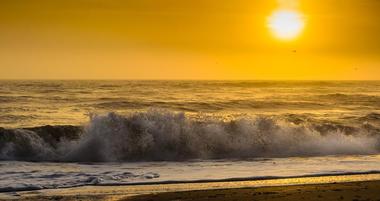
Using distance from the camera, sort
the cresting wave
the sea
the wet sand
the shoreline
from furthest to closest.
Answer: the cresting wave < the sea < the shoreline < the wet sand

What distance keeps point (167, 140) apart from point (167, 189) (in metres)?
7.50

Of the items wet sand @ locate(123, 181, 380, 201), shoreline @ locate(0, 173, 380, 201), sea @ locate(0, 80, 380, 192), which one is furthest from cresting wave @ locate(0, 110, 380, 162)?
wet sand @ locate(123, 181, 380, 201)

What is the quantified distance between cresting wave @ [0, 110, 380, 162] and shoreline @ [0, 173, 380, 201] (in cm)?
545

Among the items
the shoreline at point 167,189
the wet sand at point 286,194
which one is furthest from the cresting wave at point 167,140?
the wet sand at point 286,194

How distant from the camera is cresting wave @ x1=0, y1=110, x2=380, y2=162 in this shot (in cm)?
1880

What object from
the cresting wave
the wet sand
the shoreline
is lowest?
the shoreline

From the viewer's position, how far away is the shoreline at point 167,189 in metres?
11.6

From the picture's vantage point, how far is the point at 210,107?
36.6 meters

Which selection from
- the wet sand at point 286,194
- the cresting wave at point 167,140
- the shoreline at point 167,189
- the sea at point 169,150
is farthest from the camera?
the cresting wave at point 167,140

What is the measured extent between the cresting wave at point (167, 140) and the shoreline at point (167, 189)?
545cm

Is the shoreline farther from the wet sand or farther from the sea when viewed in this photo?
the sea

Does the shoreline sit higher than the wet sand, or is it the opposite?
the wet sand

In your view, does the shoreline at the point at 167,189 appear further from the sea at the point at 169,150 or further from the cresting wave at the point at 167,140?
the cresting wave at the point at 167,140

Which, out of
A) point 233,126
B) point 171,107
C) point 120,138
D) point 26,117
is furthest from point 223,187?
point 171,107
